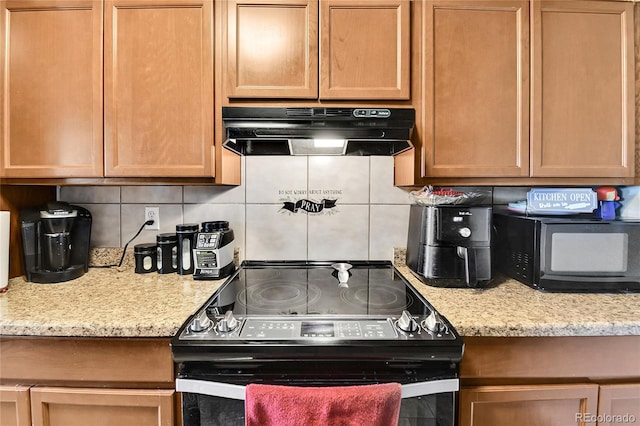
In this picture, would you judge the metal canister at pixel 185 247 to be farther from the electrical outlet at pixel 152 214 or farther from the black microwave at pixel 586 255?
the black microwave at pixel 586 255

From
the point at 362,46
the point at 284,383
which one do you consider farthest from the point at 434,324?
the point at 362,46

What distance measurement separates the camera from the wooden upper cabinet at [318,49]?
113 centimetres

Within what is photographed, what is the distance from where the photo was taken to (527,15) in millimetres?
1149

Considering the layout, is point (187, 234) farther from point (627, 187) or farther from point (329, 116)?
point (627, 187)

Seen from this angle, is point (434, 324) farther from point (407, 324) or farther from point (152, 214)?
point (152, 214)

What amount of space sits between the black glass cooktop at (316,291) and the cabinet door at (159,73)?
0.58 metres

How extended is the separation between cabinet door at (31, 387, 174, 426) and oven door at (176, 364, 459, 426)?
0.37 feet

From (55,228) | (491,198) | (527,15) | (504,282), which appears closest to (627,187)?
(491,198)

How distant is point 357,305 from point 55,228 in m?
1.29

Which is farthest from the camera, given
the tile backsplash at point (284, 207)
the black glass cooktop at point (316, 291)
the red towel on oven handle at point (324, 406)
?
the tile backsplash at point (284, 207)

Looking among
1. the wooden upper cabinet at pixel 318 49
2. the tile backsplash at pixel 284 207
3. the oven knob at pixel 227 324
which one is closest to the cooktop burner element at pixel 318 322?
the oven knob at pixel 227 324

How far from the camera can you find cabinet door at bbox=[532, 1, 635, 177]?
1.16m

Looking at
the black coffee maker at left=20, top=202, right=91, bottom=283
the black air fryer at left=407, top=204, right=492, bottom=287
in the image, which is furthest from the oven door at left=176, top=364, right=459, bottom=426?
the black coffee maker at left=20, top=202, right=91, bottom=283

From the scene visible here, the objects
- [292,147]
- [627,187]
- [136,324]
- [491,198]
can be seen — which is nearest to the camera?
[136,324]
